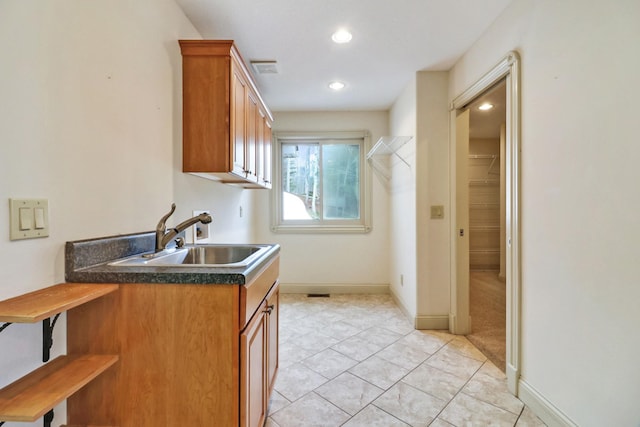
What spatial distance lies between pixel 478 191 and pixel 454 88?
10.7ft

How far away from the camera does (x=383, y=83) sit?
2.91 meters

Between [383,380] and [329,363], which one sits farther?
[329,363]

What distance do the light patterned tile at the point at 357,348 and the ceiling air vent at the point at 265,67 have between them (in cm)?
252

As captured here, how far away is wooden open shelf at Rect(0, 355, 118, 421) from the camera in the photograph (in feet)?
2.26

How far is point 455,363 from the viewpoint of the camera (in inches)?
81.7

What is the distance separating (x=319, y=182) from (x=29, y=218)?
3.21 meters

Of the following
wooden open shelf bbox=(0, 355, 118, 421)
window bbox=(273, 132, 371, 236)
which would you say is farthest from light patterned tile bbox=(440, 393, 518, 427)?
window bbox=(273, 132, 371, 236)

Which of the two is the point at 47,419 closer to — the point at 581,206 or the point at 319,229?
the point at 581,206

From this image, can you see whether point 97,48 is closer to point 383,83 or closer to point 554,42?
point 554,42

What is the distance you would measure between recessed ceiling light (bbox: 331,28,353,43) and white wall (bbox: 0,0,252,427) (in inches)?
43.2

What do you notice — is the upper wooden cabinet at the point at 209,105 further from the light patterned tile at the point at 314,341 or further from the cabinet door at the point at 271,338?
the light patterned tile at the point at 314,341

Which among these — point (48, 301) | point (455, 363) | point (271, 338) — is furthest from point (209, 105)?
point (455, 363)

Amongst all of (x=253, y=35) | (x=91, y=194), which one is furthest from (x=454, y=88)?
(x=91, y=194)

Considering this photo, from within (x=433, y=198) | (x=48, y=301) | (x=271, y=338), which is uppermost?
(x=433, y=198)
